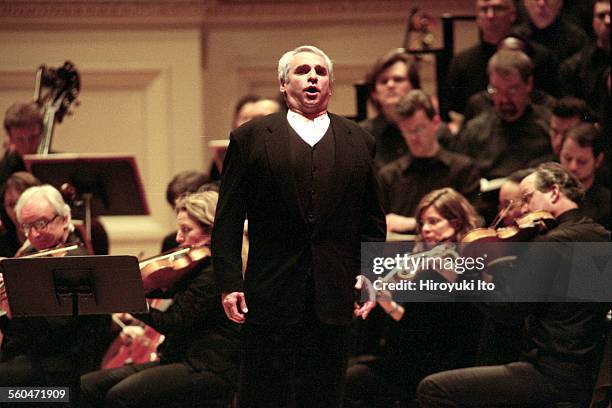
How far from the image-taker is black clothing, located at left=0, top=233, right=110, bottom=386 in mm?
4496

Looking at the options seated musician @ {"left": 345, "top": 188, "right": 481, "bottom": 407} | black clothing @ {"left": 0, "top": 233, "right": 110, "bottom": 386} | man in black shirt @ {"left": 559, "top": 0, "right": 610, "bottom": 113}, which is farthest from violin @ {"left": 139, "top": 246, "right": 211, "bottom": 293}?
man in black shirt @ {"left": 559, "top": 0, "right": 610, "bottom": 113}

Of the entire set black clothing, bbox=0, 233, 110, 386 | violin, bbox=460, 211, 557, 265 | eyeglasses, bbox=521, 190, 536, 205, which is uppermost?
eyeglasses, bbox=521, 190, 536, 205

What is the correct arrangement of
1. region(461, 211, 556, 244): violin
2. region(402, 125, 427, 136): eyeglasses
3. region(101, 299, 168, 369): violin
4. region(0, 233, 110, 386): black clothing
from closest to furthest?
region(461, 211, 556, 244): violin, region(0, 233, 110, 386): black clothing, region(101, 299, 168, 369): violin, region(402, 125, 427, 136): eyeglasses

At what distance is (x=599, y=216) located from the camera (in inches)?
203

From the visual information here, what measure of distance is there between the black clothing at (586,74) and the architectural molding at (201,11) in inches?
58.9

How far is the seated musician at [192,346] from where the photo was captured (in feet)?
14.6

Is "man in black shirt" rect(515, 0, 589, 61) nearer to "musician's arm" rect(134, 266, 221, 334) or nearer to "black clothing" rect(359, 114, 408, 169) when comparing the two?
"black clothing" rect(359, 114, 408, 169)

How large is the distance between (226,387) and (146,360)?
778mm

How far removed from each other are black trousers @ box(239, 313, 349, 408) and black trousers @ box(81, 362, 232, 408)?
0.85 m

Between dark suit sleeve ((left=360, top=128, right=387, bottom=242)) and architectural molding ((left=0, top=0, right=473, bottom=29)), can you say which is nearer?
dark suit sleeve ((left=360, top=128, right=387, bottom=242))

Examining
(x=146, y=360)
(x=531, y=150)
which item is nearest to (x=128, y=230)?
(x=146, y=360)

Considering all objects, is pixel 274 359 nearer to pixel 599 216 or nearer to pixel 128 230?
pixel 599 216

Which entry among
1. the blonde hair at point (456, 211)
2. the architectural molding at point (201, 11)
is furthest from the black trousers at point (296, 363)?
the architectural molding at point (201, 11)

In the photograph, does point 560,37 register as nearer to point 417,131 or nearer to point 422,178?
point 417,131
